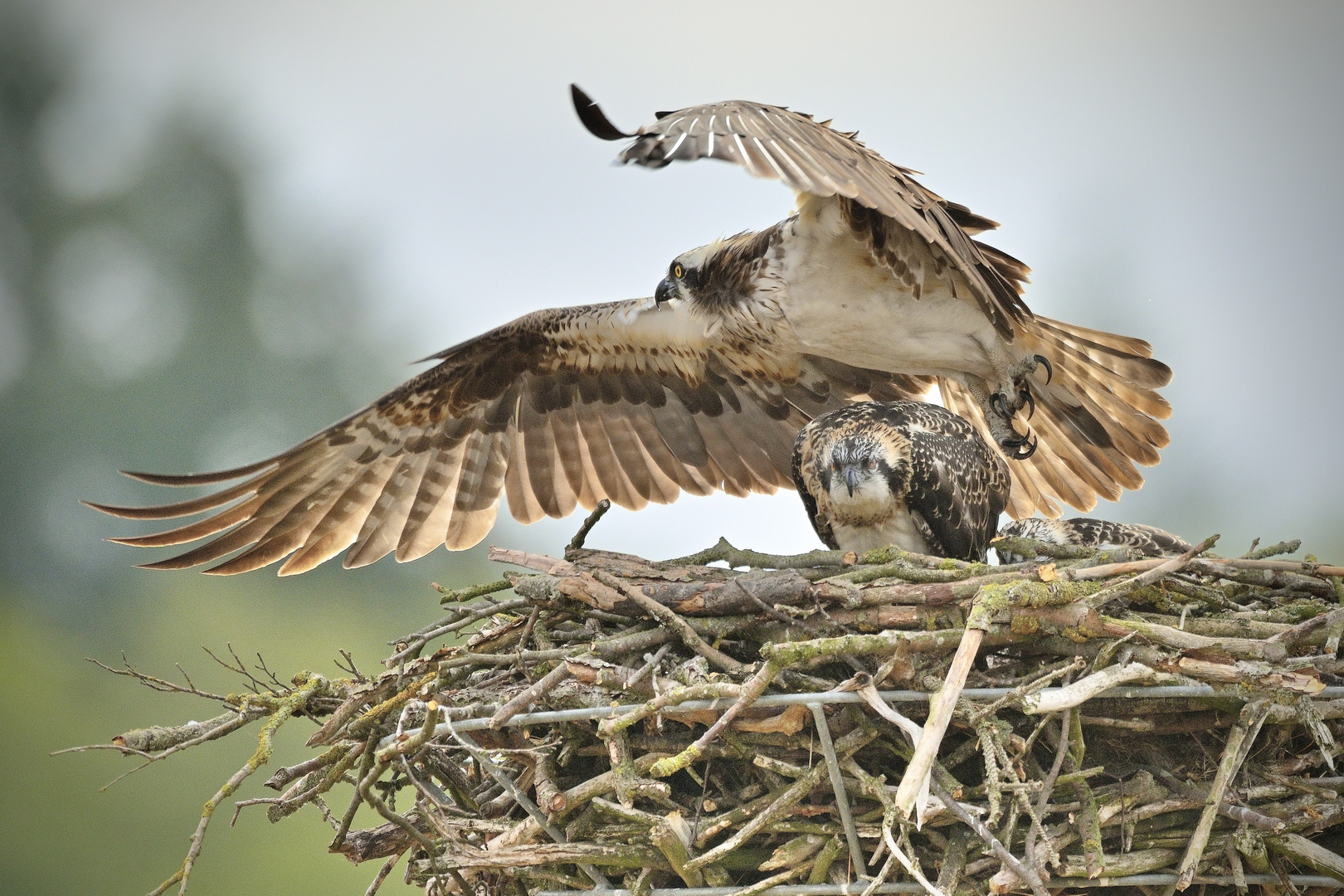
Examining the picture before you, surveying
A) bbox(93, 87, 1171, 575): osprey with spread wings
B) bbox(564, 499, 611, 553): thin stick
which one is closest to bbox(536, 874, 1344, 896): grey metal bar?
bbox(564, 499, 611, 553): thin stick

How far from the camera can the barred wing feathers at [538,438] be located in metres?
3.95

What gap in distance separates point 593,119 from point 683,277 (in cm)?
122

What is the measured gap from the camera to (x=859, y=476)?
304 centimetres

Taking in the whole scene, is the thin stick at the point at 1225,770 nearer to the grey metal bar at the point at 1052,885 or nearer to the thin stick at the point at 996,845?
the grey metal bar at the point at 1052,885

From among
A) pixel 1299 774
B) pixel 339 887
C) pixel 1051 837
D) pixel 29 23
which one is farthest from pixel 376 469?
pixel 29 23

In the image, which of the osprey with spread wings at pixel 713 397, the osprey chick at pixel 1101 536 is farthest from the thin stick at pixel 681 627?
the osprey with spread wings at pixel 713 397

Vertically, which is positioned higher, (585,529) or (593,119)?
(593,119)

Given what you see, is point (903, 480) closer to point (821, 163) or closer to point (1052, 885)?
point (821, 163)

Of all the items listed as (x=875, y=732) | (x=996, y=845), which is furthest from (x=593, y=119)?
(x=996, y=845)

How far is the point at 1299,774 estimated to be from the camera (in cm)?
242

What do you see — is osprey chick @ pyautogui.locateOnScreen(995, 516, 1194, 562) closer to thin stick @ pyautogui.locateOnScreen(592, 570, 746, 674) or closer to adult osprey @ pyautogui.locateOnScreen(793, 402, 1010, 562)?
adult osprey @ pyautogui.locateOnScreen(793, 402, 1010, 562)

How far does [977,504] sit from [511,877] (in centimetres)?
141

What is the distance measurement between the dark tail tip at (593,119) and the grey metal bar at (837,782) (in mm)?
1188

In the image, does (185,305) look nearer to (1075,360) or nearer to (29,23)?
(29,23)
